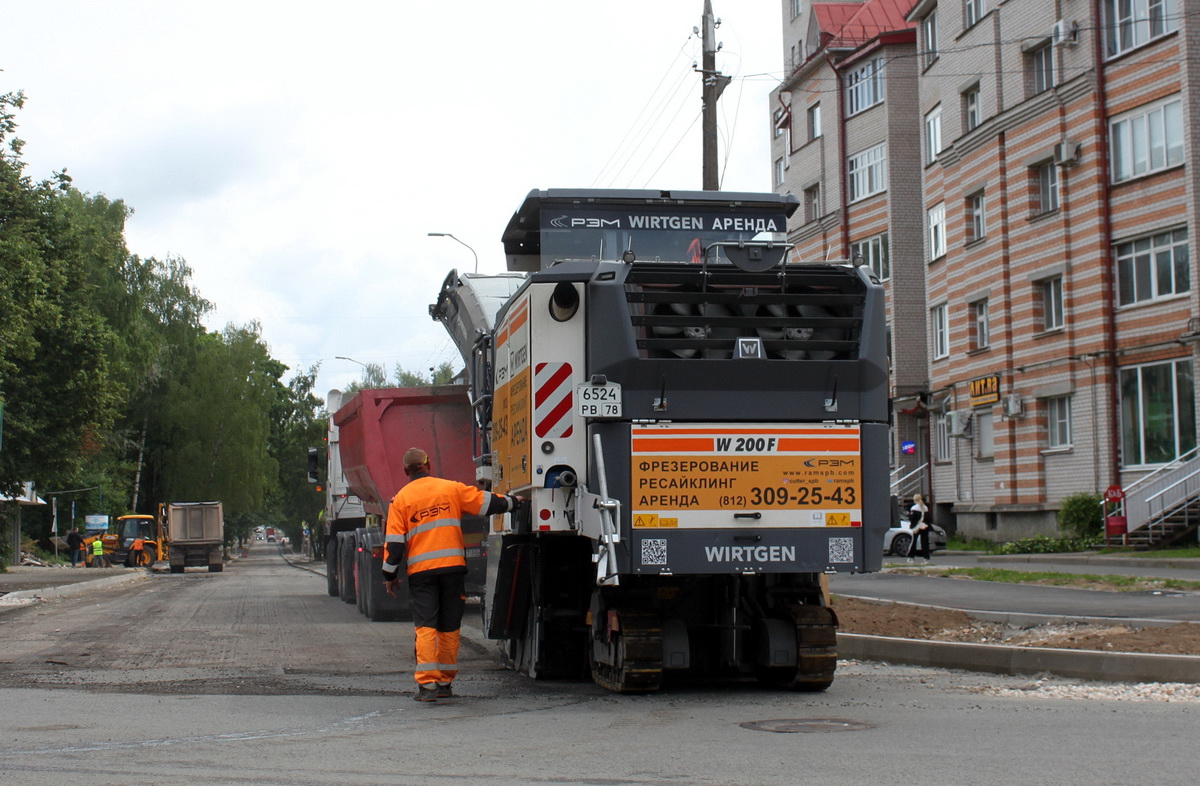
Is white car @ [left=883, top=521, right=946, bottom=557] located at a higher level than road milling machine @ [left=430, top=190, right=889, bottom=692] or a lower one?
lower

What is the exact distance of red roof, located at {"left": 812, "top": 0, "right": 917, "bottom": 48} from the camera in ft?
142

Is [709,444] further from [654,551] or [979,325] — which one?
[979,325]

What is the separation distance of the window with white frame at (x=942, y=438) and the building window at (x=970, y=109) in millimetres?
7525

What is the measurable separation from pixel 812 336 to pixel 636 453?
140 centimetres

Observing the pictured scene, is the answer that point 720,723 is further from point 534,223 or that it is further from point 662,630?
point 534,223

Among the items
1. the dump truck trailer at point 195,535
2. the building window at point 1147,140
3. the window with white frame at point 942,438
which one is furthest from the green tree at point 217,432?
the building window at point 1147,140

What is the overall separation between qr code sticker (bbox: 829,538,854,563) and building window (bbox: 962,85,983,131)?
1103 inches

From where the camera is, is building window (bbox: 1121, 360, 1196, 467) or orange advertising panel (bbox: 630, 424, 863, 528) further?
building window (bbox: 1121, 360, 1196, 467)

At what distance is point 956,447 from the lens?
3581cm

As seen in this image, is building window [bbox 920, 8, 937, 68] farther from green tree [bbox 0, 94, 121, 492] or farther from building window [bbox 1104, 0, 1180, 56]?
green tree [bbox 0, 94, 121, 492]

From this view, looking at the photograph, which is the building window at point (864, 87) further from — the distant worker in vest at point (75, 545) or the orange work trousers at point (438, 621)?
the distant worker in vest at point (75, 545)

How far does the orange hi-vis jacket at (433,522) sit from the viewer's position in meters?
9.43

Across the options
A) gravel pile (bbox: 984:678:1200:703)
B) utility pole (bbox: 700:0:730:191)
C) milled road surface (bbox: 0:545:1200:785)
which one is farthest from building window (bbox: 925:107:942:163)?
gravel pile (bbox: 984:678:1200:703)

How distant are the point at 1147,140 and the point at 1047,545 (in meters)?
8.48
